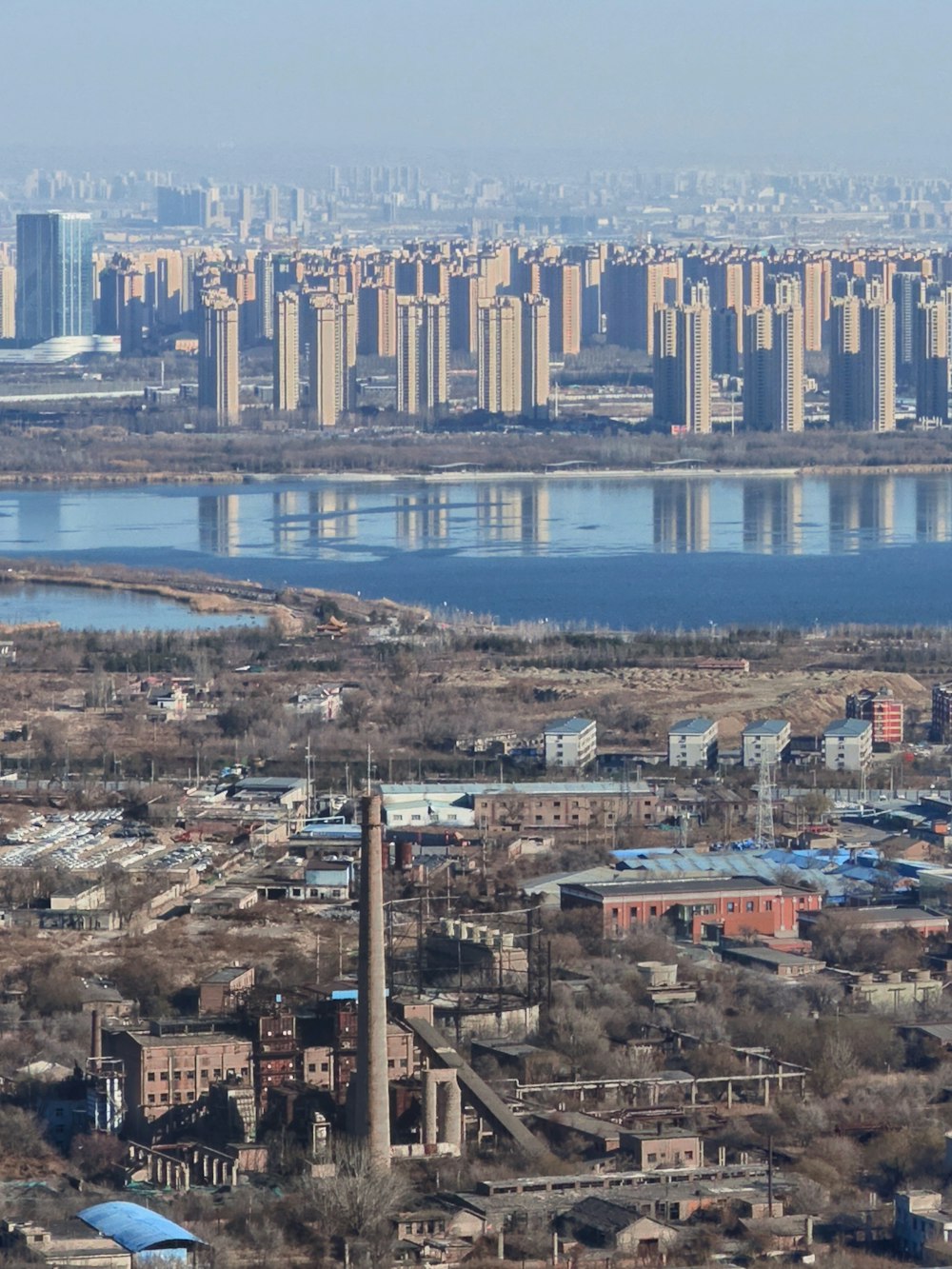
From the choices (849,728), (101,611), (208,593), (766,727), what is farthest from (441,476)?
(849,728)

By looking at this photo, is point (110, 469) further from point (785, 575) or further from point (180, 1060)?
point (180, 1060)

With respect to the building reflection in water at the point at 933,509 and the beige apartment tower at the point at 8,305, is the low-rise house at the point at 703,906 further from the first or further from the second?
the beige apartment tower at the point at 8,305

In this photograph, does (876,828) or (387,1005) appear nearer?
(387,1005)

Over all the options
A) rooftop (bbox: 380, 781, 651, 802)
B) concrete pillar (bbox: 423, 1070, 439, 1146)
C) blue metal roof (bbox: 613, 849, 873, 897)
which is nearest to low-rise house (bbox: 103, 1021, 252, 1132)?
concrete pillar (bbox: 423, 1070, 439, 1146)

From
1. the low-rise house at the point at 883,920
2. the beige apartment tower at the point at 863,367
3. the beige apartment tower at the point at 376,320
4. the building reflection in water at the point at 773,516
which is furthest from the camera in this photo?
the beige apartment tower at the point at 376,320

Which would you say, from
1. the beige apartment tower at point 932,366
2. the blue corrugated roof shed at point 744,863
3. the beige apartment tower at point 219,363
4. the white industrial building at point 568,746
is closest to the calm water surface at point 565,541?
the white industrial building at point 568,746

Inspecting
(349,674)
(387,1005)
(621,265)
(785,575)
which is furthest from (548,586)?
(621,265)

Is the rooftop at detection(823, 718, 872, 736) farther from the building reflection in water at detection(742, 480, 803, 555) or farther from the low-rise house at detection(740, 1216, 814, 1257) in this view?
the building reflection in water at detection(742, 480, 803, 555)
